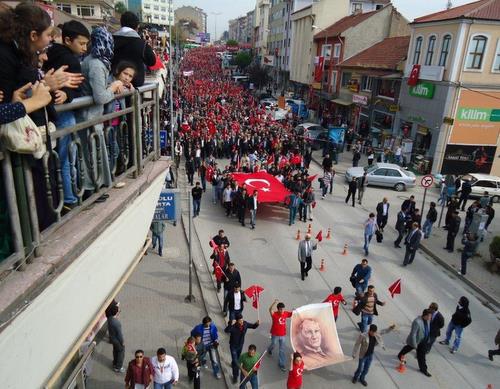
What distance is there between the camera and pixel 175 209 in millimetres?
9914

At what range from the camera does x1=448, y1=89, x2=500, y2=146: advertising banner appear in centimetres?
2284

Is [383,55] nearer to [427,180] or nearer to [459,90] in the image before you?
[459,90]

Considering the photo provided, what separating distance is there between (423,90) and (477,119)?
3653mm

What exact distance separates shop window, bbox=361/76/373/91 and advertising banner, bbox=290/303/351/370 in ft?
92.1

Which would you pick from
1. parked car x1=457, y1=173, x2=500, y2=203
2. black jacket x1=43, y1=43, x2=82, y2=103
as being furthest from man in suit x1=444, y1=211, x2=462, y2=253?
black jacket x1=43, y1=43, x2=82, y2=103

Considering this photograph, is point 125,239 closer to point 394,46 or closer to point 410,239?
point 410,239

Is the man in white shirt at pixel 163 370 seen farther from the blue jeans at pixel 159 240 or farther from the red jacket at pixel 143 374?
the blue jeans at pixel 159 240

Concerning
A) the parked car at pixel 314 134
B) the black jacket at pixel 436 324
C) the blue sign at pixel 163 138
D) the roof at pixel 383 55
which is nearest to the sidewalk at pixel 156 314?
the black jacket at pixel 436 324

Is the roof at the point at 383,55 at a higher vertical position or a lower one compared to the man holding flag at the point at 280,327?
higher

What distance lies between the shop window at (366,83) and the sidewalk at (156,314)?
83.3ft

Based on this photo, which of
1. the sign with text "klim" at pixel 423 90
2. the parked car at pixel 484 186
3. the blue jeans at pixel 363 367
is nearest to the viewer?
the blue jeans at pixel 363 367

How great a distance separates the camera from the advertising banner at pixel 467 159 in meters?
23.8

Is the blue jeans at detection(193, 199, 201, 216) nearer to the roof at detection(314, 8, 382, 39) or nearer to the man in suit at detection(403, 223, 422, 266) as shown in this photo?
the man in suit at detection(403, 223, 422, 266)

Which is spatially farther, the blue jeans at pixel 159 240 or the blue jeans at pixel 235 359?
the blue jeans at pixel 159 240
